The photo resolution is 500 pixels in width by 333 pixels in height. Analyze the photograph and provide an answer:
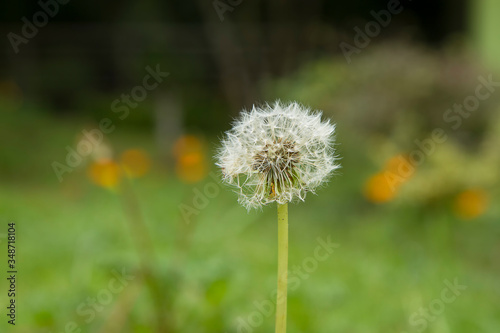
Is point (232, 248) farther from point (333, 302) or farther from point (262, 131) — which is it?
point (262, 131)

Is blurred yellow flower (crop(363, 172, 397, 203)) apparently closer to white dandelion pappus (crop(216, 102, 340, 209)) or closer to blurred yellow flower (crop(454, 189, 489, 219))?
blurred yellow flower (crop(454, 189, 489, 219))

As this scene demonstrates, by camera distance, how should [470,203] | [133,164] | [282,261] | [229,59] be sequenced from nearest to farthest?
[282,261] < [470,203] < [133,164] < [229,59]

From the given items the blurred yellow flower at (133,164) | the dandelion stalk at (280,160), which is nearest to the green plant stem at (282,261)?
the dandelion stalk at (280,160)

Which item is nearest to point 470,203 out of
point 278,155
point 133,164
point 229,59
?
point 133,164

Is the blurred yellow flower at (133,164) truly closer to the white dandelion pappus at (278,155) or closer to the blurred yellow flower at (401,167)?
the blurred yellow flower at (401,167)

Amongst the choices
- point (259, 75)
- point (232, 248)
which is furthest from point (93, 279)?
point (259, 75)

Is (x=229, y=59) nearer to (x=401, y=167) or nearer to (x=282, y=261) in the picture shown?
(x=401, y=167)
